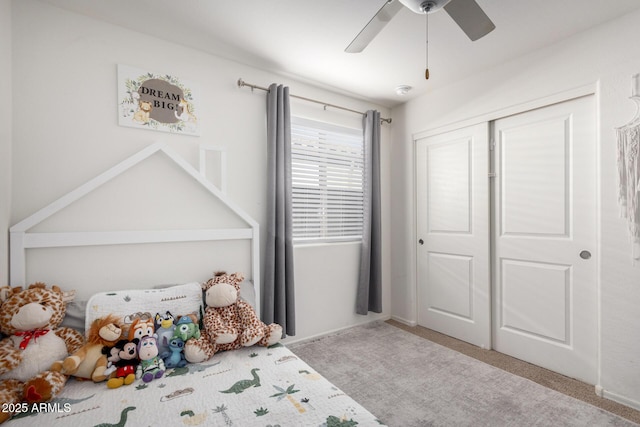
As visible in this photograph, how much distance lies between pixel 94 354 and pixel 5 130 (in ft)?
4.23

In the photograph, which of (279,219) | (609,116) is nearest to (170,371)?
(279,219)

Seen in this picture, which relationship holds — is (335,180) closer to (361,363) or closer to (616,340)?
(361,363)

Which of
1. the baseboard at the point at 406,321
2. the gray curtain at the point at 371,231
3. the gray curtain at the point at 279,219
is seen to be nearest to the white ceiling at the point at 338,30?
the gray curtain at the point at 279,219

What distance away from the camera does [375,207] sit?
131 inches

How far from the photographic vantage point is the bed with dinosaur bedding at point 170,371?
119 centimetres

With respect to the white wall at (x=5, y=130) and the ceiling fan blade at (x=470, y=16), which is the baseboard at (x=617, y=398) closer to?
the ceiling fan blade at (x=470, y=16)

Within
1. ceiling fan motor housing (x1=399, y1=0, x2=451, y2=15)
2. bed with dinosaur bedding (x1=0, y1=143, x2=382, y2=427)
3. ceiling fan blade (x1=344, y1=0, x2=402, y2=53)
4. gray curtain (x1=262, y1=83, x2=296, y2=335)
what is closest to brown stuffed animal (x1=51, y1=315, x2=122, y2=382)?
bed with dinosaur bedding (x1=0, y1=143, x2=382, y2=427)

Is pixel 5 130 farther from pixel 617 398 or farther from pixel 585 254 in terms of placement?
pixel 617 398

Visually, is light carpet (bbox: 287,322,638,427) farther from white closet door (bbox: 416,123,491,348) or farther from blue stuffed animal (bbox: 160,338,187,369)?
blue stuffed animal (bbox: 160,338,187,369)

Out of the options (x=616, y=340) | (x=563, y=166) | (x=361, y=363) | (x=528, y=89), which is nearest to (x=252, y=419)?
(x=361, y=363)

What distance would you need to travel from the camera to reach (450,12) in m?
1.46

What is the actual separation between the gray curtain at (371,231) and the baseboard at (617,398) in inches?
69.3

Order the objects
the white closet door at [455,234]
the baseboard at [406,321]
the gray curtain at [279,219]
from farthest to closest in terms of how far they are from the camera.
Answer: the baseboard at [406,321] < the white closet door at [455,234] < the gray curtain at [279,219]

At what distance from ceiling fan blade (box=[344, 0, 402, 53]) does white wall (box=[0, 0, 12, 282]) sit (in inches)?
73.2
